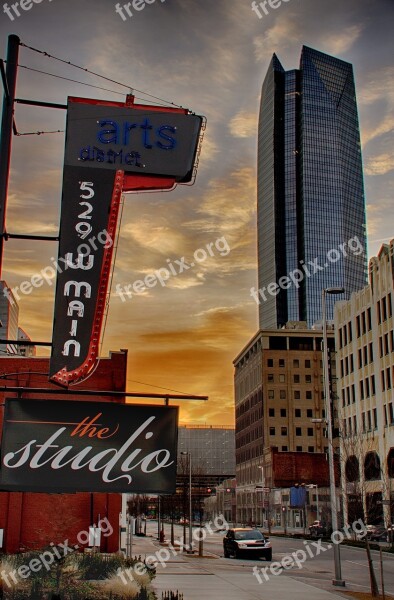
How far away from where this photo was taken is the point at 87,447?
391 inches

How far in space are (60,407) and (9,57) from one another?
17.5 ft

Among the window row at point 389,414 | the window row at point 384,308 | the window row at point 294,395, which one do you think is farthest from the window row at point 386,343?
the window row at point 294,395

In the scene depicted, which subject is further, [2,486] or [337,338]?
[337,338]

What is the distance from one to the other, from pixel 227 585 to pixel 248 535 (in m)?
15.7

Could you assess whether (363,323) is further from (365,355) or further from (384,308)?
(384,308)

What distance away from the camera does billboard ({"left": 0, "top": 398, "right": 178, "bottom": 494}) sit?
31.8ft

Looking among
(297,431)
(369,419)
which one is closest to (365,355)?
(369,419)

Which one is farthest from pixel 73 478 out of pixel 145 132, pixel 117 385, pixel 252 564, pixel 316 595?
pixel 117 385

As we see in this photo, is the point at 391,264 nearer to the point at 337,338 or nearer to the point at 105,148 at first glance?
the point at 337,338

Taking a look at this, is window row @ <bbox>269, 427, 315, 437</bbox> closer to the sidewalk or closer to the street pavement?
the street pavement

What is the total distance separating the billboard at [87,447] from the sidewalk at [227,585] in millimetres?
10229

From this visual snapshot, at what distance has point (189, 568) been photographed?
1177 inches

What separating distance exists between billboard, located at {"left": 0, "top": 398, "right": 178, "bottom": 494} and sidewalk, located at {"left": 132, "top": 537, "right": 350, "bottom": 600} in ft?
33.6

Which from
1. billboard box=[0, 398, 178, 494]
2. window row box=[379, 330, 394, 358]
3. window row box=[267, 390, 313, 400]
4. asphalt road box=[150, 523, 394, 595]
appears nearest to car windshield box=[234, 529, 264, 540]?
asphalt road box=[150, 523, 394, 595]
